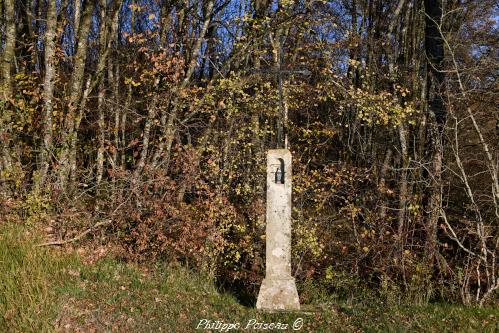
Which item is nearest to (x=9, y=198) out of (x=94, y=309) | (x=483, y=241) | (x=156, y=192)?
(x=156, y=192)

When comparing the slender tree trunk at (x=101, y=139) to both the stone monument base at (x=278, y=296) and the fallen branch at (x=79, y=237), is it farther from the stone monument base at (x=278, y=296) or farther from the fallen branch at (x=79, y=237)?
the stone monument base at (x=278, y=296)

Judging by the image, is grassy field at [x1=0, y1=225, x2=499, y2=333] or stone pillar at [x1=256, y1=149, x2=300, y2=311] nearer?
grassy field at [x1=0, y1=225, x2=499, y2=333]

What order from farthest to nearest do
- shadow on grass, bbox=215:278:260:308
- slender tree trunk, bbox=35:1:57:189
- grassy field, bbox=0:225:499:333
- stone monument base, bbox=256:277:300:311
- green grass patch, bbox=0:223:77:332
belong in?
slender tree trunk, bbox=35:1:57:189
shadow on grass, bbox=215:278:260:308
stone monument base, bbox=256:277:300:311
grassy field, bbox=0:225:499:333
green grass patch, bbox=0:223:77:332

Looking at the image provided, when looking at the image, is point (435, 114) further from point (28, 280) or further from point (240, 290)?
point (28, 280)

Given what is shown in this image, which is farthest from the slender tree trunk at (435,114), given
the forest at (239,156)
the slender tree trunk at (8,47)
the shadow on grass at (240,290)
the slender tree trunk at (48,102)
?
the slender tree trunk at (8,47)

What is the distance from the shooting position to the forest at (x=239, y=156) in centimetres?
873

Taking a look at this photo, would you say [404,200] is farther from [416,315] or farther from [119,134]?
[119,134]

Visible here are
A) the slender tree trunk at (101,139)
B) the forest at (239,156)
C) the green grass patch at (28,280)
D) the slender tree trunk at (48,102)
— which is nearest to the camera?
the green grass patch at (28,280)

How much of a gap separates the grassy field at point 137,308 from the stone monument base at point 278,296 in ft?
A: 0.55

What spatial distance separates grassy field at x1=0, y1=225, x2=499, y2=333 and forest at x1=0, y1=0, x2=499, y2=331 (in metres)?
0.84

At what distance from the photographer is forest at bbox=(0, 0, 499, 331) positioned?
8.73 metres

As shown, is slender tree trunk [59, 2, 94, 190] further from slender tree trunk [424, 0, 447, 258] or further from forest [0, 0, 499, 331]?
slender tree trunk [424, 0, 447, 258]

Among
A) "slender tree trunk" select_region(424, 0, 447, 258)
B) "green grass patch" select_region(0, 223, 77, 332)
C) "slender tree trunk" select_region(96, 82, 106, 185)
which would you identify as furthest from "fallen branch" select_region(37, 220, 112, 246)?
"slender tree trunk" select_region(424, 0, 447, 258)

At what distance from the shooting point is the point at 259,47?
10.5 metres
